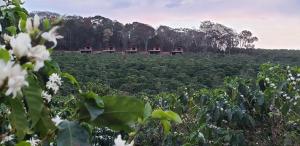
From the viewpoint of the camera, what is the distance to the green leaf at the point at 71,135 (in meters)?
0.81

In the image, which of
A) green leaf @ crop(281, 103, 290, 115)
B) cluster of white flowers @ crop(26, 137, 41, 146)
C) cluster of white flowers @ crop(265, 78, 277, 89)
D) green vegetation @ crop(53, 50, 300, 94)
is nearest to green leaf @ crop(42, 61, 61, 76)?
cluster of white flowers @ crop(26, 137, 41, 146)

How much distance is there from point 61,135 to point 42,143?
0.19 feet

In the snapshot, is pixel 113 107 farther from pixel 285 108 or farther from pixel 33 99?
pixel 285 108

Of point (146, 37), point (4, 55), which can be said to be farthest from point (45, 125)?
point (146, 37)

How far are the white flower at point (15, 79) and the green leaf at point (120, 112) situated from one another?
20 cm

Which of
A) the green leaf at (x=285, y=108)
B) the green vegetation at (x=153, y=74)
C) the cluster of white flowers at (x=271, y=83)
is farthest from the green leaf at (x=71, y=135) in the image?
the green vegetation at (x=153, y=74)

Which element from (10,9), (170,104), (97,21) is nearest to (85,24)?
(97,21)

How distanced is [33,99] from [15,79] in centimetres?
12

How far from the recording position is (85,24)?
51531mm

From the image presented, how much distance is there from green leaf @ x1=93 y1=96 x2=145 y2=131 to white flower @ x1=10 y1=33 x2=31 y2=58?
0.59 ft

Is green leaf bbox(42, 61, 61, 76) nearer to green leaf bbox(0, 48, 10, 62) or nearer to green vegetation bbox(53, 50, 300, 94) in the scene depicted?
green leaf bbox(0, 48, 10, 62)

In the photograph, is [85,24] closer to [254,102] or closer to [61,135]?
[254,102]

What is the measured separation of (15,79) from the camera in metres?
0.67

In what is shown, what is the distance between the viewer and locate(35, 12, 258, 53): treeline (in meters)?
51.4
